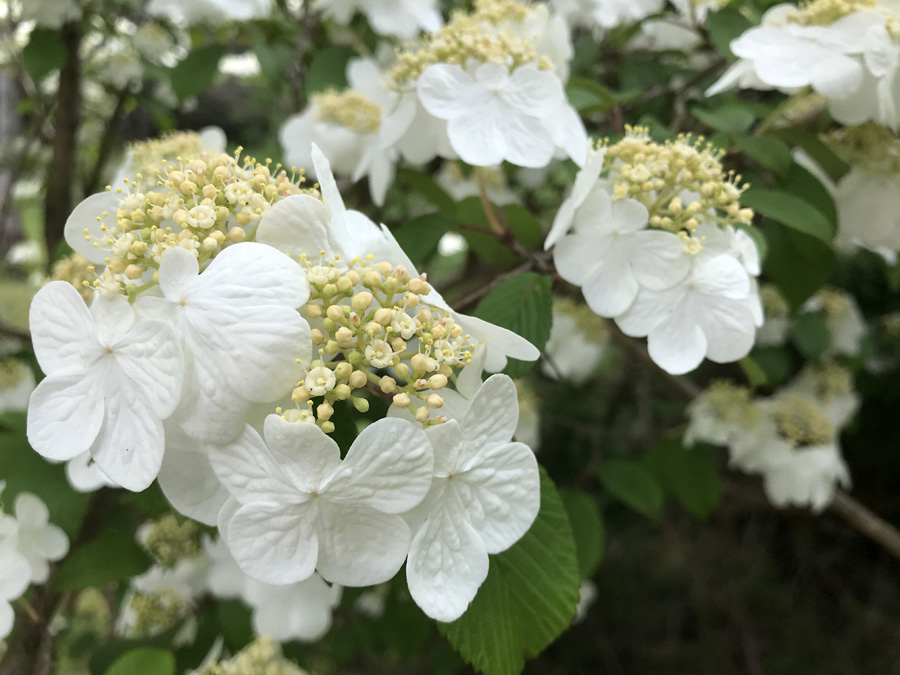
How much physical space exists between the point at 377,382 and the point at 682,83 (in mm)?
925

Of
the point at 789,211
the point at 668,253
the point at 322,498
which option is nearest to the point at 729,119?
the point at 789,211

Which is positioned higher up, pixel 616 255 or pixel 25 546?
pixel 616 255

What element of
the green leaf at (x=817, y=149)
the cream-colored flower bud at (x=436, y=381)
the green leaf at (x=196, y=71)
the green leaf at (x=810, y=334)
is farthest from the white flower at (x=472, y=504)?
the green leaf at (x=196, y=71)

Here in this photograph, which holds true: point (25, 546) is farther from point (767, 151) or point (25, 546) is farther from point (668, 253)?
point (767, 151)

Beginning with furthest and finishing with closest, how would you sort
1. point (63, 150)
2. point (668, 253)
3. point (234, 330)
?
point (63, 150)
point (668, 253)
point (234, 330)

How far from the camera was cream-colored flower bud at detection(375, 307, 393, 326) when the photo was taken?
399 millimetres

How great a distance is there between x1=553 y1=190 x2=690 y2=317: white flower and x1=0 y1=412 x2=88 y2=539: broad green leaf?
1.99ft

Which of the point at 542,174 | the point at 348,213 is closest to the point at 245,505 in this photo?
the point at 348,213

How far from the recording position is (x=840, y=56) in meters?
0.67

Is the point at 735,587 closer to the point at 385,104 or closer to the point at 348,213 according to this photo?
the point at 385,104

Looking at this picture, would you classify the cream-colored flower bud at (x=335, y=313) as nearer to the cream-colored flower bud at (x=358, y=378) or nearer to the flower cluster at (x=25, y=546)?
the cream-colored flower bud at (x=358, y=378)

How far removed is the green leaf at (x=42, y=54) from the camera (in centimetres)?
113

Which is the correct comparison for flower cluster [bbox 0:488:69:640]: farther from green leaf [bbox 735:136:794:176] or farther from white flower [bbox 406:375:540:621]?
green leaf [bbox 735:136:794:176]

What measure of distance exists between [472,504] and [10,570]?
520mm
